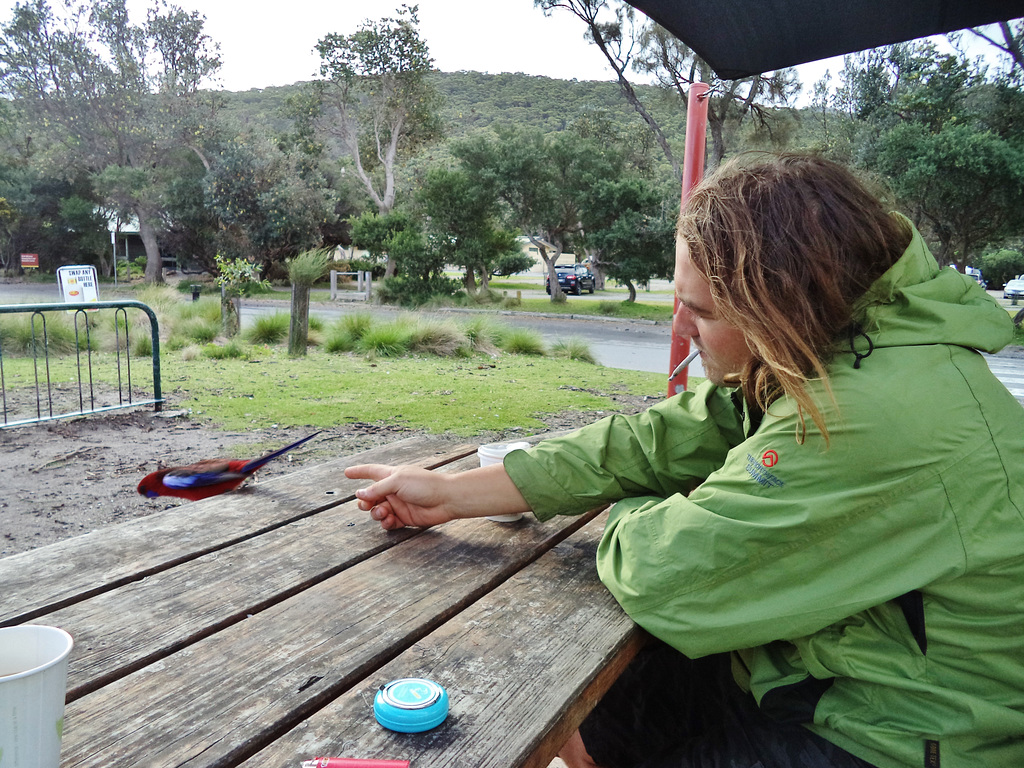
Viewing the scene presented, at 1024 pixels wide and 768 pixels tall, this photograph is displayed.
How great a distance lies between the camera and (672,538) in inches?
40.3

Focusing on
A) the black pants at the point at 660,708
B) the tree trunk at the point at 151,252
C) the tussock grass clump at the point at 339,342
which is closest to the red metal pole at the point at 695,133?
the black pants at the point at 660,708

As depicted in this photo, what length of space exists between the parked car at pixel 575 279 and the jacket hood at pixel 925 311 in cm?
2245

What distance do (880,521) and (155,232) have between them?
1362 inches

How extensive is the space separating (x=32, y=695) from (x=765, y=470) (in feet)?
2.71

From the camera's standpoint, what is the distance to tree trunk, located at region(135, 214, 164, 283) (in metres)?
30.9

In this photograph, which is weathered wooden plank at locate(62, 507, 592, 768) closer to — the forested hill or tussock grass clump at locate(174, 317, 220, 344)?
tussock grass clump at locate(174, 317, 220, 344)

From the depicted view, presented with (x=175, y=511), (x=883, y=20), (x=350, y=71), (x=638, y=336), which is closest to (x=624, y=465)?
(x=175, y=511)

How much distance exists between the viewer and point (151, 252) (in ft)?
104

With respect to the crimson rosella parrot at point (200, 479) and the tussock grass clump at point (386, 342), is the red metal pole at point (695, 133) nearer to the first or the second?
the crimson rosella parrot at point (200, 479)

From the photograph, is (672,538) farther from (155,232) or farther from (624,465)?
(155,232)

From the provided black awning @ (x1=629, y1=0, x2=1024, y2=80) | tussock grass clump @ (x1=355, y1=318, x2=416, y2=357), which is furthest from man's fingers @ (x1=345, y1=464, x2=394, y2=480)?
tussock grass clump @ (x1=355, y1=318, x2=416, y2=357)

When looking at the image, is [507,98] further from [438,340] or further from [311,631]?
[311,631]

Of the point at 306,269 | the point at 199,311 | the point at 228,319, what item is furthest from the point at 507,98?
the point at 306,269

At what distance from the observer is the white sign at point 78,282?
7812 mm
